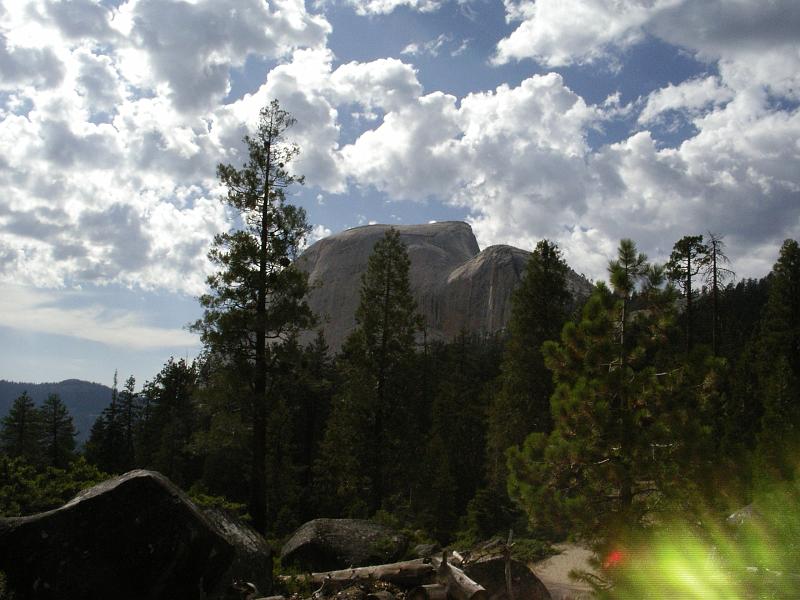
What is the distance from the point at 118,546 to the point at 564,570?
12833 mm

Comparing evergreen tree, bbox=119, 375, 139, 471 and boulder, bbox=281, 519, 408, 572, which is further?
evergreen tree, bbox=119, 375, 139, 471

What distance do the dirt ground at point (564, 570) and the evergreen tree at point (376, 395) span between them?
8.73 m

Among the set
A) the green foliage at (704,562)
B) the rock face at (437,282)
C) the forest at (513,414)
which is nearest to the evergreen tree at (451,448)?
the forest at (513,414)

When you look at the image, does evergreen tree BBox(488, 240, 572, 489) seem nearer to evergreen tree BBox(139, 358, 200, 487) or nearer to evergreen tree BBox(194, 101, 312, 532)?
evergreen tree BBox(194, 101, 312, 532)

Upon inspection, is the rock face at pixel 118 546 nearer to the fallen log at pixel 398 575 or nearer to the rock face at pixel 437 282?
the fallen log at pixel 398 575

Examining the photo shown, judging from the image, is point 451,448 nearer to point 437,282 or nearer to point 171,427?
point 171,427

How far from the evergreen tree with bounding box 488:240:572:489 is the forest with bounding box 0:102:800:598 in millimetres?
68

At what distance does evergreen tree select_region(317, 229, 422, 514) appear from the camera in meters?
25.2

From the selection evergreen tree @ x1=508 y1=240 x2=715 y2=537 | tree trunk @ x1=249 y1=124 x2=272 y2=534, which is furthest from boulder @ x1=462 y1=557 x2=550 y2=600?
tree trunk @ x1=249 y1=124 x2=272 y2=534

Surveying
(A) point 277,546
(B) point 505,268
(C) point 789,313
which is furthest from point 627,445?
(B) point 505,268

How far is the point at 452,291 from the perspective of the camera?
90.1 metres

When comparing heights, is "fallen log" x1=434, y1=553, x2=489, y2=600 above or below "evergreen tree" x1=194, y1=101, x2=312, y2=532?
below

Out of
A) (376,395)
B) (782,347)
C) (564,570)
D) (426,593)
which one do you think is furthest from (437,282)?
(426,593)

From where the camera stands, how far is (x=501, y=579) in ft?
29.8
